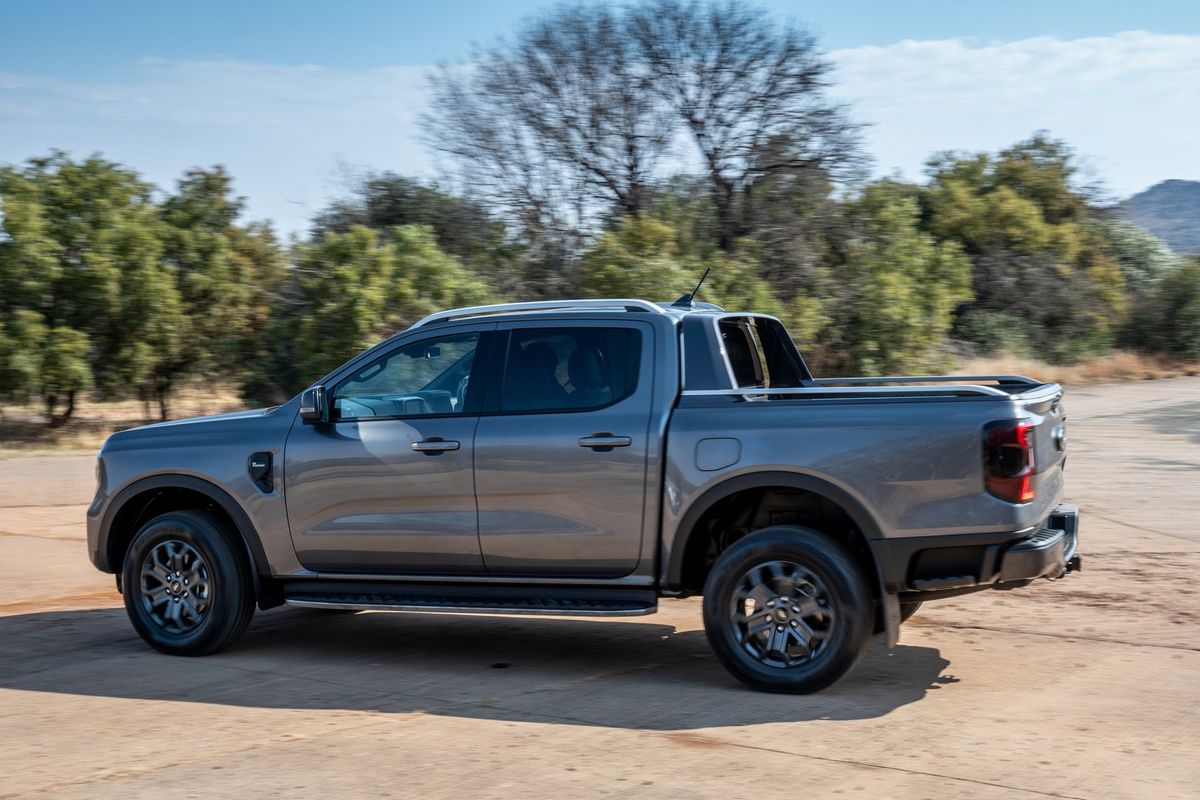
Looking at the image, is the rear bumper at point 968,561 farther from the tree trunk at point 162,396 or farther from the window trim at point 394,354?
the tree trunk at point 162,396

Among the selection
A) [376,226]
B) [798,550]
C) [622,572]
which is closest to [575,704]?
[622,572]

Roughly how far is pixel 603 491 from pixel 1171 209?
197 metres

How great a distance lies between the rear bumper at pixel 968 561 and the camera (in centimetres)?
585

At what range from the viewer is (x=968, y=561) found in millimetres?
5922

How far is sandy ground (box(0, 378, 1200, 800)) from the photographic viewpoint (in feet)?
16.1

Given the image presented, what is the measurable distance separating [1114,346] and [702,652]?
28620 millimetres

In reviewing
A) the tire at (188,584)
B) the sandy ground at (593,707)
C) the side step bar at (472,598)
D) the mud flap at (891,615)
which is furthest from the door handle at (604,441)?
the tire at (188,584)

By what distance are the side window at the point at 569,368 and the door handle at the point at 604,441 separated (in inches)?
7.3

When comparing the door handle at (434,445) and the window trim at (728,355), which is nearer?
the window trim at (728,355)

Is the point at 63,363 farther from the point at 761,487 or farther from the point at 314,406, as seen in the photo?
the point at 761,487

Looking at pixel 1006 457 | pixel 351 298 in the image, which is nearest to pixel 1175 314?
pixel 351 298

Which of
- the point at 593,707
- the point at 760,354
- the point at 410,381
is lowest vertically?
the point at 593,707

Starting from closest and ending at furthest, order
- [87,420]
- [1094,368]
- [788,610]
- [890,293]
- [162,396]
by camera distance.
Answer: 1. [788,610]
2. [87,420]
3. [162,396]
4. [890,293]
5. [1094,368]

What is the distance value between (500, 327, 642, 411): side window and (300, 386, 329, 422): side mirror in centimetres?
97
